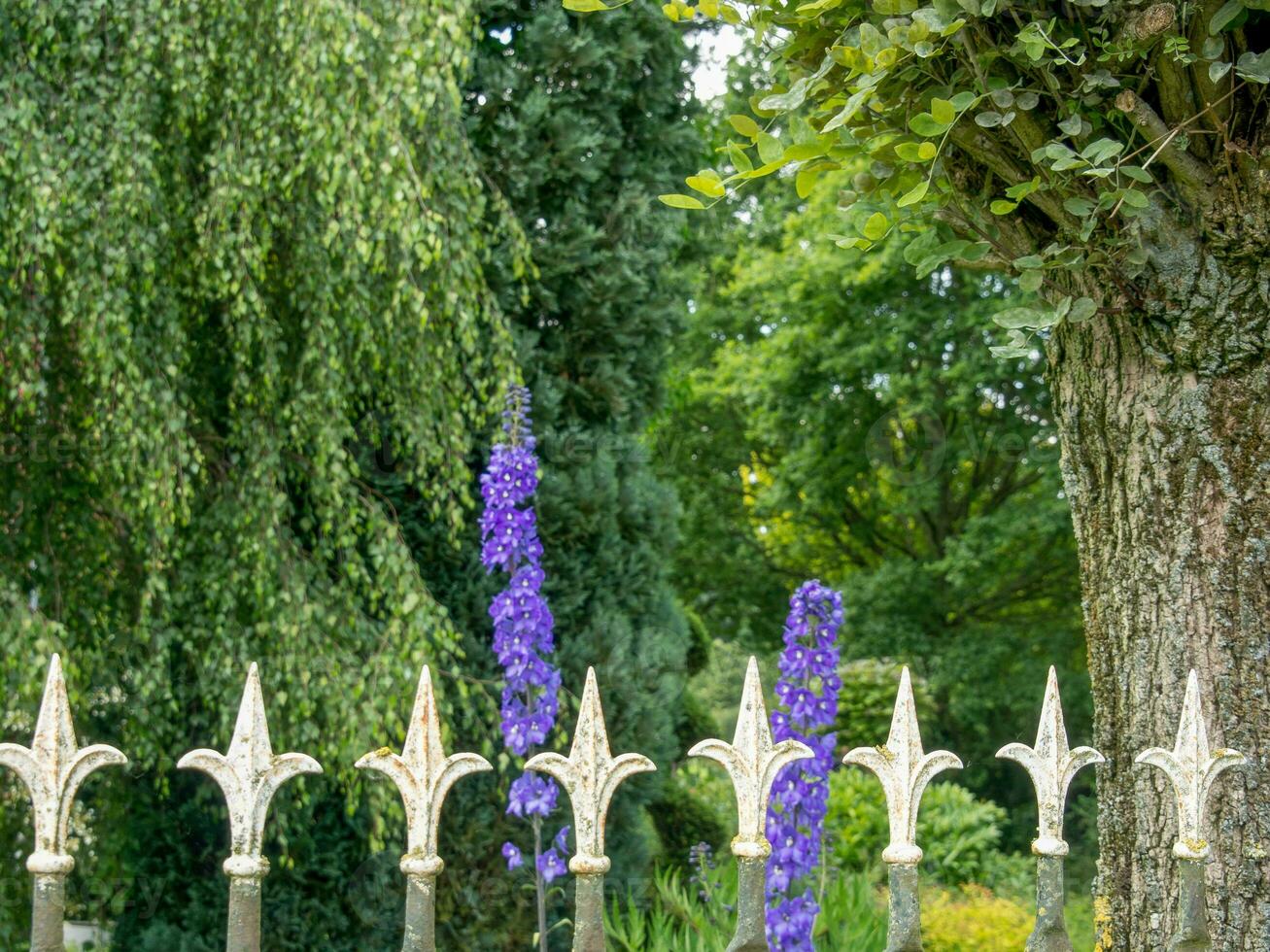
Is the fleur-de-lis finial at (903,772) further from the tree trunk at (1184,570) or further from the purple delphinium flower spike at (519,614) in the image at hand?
the purple delphinium flower spike at (519,614)

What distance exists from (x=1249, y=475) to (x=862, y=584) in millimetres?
10517

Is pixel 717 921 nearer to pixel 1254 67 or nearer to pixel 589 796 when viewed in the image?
pixel 589 796

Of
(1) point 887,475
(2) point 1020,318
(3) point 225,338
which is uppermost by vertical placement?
(1) point 887,475

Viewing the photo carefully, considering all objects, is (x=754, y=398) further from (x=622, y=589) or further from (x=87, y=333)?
(x=87, y=333)

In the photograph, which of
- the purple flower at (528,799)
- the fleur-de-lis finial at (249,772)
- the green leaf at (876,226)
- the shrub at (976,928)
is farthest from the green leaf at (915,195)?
the shrub at (976,928)

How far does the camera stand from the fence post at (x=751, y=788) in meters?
1.64

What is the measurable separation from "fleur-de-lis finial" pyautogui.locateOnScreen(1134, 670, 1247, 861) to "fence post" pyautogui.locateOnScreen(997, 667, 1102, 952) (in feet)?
0.48

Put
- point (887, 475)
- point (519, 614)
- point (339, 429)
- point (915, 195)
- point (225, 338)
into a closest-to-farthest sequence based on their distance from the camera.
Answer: point (915, 195)
point (519, 614)
point (339, 429)
point (225, 338)
point (887, 475)

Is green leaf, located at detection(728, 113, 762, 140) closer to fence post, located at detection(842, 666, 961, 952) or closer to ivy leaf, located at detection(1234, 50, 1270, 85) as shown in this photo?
ivy leaf, located at detection(1234, 50, 1270, 85)

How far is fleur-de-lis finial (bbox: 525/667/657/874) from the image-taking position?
1634 millimetres

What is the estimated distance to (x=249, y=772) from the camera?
1621 mm

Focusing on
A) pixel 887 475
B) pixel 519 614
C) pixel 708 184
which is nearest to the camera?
pixel 708 184

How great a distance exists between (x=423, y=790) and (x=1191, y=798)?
112 centimetres

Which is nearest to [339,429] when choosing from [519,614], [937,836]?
[519,614]
